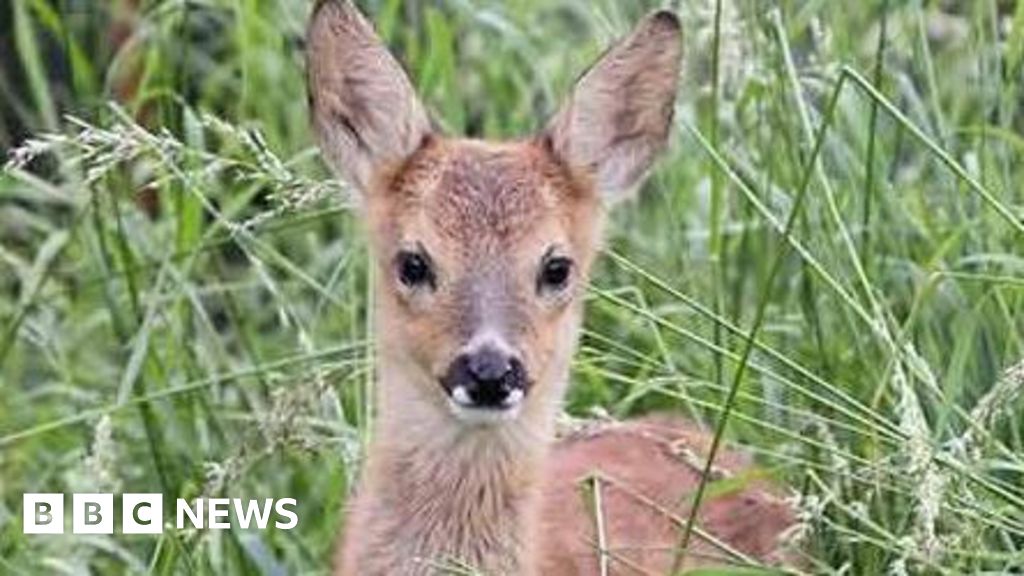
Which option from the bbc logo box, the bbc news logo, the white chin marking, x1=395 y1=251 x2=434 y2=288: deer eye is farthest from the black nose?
the bbc logo box

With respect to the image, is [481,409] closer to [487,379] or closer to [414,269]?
[487,379]

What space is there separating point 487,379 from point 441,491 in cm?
30

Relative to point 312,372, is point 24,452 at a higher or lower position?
lower

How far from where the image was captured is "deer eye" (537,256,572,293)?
4.30 meters

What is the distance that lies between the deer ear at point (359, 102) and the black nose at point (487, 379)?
1.53 ft

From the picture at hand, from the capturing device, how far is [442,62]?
5441 millimetres

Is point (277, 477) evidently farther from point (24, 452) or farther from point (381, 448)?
point (381, 448)

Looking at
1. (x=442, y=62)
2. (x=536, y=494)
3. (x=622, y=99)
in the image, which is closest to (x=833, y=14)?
(x=442, y=62)

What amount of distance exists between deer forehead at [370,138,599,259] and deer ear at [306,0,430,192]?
0.14ft

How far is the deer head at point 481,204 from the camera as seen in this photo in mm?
4180

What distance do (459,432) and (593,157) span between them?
452 millimetres

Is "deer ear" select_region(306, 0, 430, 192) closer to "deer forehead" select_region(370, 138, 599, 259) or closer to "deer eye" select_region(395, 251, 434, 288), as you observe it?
"deer forehead" select_region(370, 138, 599, 259)

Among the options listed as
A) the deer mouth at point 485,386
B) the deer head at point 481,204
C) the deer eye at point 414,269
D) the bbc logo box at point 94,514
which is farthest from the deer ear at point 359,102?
the bbc logo box at point 94,514

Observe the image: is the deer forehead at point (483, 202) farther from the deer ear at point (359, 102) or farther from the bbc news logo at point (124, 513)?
the bbc news logo at point (124, 513)
